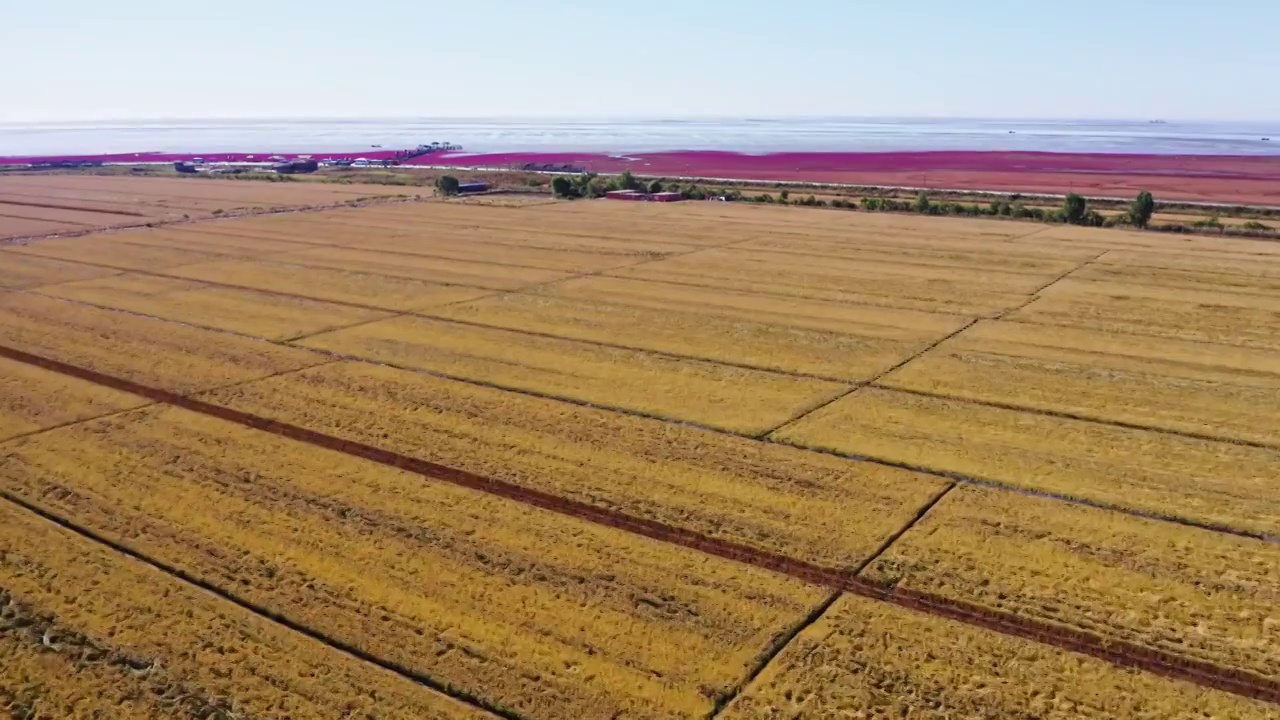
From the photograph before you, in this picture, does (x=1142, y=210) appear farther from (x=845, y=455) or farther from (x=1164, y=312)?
(x=845, y=455)

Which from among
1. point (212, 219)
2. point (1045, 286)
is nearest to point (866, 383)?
point (1045, 286)

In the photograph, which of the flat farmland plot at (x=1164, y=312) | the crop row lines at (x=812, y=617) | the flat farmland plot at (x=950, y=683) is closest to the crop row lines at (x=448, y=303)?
the flat farmland plot at (x=1164, y=312)

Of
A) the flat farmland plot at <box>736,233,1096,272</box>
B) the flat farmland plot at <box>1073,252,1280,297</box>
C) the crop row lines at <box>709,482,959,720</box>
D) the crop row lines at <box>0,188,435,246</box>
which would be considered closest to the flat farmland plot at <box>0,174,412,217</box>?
the crop row lines at <box>0,188,435,246</box>

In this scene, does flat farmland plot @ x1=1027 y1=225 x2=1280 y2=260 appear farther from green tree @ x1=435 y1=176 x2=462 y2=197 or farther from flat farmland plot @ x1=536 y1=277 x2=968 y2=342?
green tree @ x1=435 y1=176 x2=462 y2=197

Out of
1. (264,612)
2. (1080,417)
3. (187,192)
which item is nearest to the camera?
(264,612)

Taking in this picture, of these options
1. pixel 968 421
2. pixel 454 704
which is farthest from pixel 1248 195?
pixel 454 704

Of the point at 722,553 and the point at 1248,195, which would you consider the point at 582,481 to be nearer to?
the point at 722,553

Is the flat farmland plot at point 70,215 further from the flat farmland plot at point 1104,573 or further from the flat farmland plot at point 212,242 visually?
the flat farmland plot at point 1104,573
